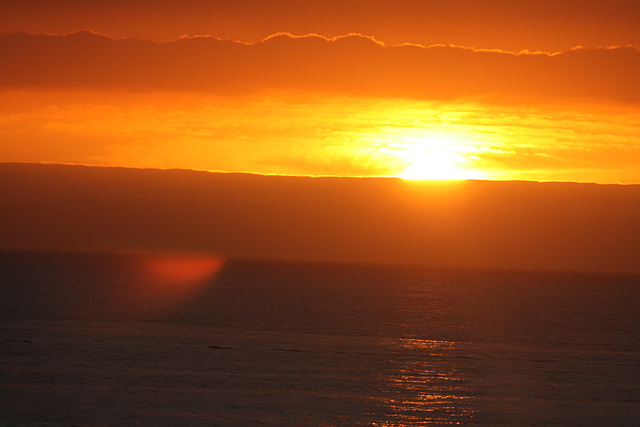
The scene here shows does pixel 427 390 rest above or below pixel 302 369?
below

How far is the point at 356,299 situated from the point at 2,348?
255 feet

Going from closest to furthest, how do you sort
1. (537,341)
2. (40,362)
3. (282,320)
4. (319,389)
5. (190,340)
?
1. (319,389)
2. (40,362)
3. (190,340)
4. (537,341)
5. (282,320)

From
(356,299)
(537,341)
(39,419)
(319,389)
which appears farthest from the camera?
(356,299)

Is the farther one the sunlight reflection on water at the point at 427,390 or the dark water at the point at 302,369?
the dark water at the point at 302,369

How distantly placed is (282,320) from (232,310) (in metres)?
13.7

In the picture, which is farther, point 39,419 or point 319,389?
point 319,389

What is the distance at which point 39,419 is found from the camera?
1162 inches

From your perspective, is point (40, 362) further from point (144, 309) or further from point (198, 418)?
point (144, 309)

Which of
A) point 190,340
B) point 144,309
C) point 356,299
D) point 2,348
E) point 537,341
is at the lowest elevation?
point 2,348

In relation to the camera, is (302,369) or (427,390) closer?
(427,390)

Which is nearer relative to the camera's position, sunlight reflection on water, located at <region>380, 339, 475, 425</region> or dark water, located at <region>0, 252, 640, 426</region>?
sunlight reflection on water, located at <region>380, 339, 475, 425</region>

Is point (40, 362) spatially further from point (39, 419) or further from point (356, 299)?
point (356, 299)

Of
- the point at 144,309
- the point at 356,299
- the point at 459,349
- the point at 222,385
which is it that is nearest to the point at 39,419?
the point at 222,385

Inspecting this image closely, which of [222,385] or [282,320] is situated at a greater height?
[282,320]
